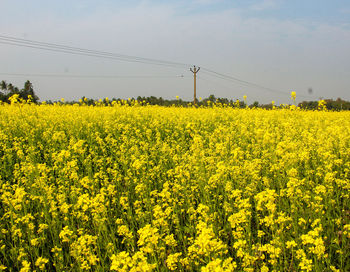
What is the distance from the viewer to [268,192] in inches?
88.9

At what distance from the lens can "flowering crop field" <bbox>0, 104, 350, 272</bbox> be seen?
7.29 feet

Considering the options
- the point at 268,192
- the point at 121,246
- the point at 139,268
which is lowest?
the point at 121,246

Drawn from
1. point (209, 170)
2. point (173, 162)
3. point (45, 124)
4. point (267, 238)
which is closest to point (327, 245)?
point (267, 238)

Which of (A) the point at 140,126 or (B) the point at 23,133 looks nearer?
(B) the point at 23,133

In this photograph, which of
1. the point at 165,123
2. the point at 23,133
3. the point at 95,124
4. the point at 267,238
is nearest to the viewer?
the point at 267,238

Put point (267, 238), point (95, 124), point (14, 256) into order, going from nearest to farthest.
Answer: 1. point (14, 256)
2. point (267, 238)
3. point (95, 124)

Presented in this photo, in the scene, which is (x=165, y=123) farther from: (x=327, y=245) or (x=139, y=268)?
(x=139, y=268)

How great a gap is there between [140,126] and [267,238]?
18.4 ft

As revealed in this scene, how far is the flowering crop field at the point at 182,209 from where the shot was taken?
87.5 inches

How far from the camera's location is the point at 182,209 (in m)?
2.86

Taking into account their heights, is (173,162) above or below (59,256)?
above

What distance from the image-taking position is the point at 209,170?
3.88 meters

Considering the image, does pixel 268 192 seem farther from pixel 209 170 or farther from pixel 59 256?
pixel 59 256

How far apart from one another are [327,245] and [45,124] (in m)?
7.09
